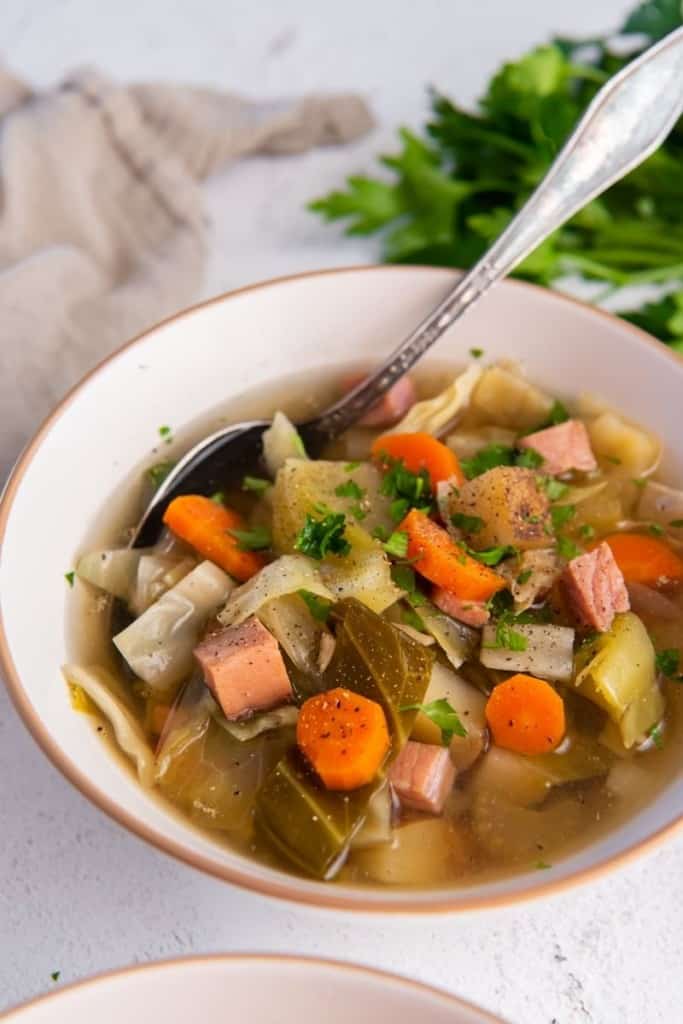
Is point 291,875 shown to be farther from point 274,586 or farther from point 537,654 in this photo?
point 537,654

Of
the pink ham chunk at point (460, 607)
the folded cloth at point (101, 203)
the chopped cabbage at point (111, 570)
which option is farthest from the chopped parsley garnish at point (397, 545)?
the folded cloth at point (101, 203)

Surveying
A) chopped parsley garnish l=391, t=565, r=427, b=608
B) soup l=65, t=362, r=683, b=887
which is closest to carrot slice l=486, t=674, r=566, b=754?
soup l=65, t=362, r=683, b=887

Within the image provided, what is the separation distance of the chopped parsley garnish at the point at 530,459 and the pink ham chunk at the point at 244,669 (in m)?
0.92

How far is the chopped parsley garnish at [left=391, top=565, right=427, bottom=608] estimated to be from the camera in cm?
272

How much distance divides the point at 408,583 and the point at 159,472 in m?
0.84

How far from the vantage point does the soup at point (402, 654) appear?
2.47 meters

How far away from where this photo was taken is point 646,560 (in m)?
2.97

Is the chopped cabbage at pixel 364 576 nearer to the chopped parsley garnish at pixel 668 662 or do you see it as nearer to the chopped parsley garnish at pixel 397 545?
the chopped parsley garnish at pixel 397 545

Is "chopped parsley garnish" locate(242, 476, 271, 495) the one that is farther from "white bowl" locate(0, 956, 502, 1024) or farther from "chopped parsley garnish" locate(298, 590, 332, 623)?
"white bowl" locate(0, 956, 502, 1024)

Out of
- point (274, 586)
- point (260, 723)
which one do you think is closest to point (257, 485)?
point (274, 586)

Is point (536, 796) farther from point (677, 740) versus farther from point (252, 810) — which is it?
point (252, 810)

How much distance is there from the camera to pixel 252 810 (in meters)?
2.48

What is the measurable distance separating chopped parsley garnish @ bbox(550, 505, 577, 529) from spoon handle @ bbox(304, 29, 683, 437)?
60cm

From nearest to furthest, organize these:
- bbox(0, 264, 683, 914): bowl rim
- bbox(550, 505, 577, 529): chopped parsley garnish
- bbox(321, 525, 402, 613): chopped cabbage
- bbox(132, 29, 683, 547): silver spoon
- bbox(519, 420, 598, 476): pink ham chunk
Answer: bbox(0, 264, 683, 914): bowl rim, bbox(321, 525, 402, 613): chopped cabbage, bbox(550, 505, 577, 529): chopped parsley garnish, bbox(519, 420, 598, 476): pink ham chunk, bbox(132, 29, 683, 547): silver spoon
